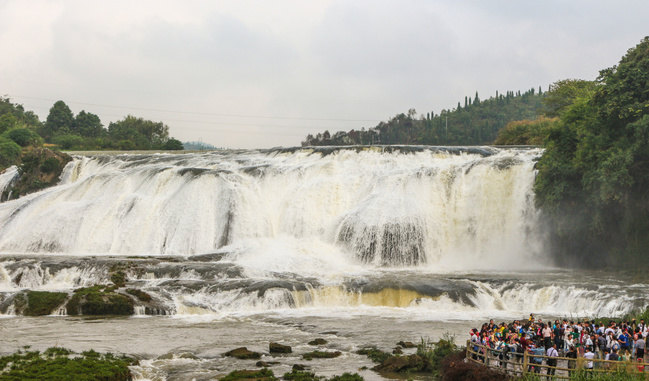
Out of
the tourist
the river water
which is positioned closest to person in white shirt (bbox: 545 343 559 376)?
the tourist

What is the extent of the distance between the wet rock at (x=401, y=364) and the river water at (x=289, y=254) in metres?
0.78

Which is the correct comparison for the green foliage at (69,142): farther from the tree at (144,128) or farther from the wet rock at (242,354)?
the wet rock at (242,354)

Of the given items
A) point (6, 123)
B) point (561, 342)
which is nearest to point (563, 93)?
point (561, 342)

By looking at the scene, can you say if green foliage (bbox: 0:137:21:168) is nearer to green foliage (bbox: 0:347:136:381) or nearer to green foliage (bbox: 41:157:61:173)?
green foliage (bbox: 41:157:61:173)

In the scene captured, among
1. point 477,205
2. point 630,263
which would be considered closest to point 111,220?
point 477,205

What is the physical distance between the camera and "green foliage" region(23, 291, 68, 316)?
30391mm

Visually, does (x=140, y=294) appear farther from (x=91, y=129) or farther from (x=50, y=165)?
(x=91, y=129)

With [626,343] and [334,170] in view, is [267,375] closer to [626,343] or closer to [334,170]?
[626,343]

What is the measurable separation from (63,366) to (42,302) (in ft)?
40.1

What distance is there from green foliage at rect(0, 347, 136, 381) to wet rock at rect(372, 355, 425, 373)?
A: 25.4 ft

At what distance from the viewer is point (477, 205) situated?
45.7 m

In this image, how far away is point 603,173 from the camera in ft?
120

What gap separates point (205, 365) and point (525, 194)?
29.1m

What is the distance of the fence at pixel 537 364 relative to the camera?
16516 millimetres
